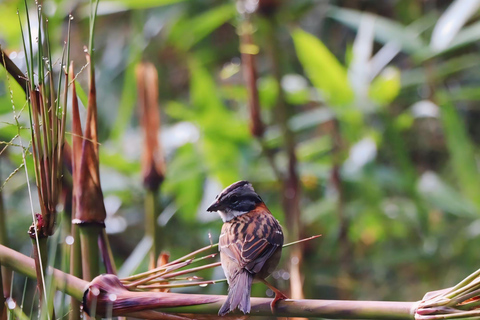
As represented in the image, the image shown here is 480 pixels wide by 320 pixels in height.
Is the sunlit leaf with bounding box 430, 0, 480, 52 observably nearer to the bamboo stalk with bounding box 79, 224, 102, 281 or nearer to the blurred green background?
the blurred green background

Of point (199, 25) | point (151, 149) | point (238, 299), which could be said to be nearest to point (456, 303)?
point (238, 299)

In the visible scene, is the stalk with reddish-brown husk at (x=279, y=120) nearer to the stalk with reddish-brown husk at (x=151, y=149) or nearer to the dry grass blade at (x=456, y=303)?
the stalk with reddish-brown husk at (x=151, y=149)

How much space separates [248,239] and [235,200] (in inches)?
3.7

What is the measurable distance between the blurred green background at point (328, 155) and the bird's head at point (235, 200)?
781mm

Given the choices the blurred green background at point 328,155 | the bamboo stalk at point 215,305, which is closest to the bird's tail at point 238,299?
the bamboo stalk at point 215,305

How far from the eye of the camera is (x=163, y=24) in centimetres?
269

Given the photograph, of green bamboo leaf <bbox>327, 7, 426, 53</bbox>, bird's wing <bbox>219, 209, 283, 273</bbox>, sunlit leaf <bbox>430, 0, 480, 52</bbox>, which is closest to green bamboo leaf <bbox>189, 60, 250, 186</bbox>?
green bamboo leaf <bbox>327, 7, 426, 53</bbox>

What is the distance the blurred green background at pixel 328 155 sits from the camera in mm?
1994

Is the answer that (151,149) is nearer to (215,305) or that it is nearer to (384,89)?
(215,305)

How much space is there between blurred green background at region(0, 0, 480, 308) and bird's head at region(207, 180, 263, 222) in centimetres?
78

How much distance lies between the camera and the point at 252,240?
35.1 inches

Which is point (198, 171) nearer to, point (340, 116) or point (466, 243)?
point (340, 116)

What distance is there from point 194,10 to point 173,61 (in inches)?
27.6

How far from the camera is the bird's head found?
2.56 ft
